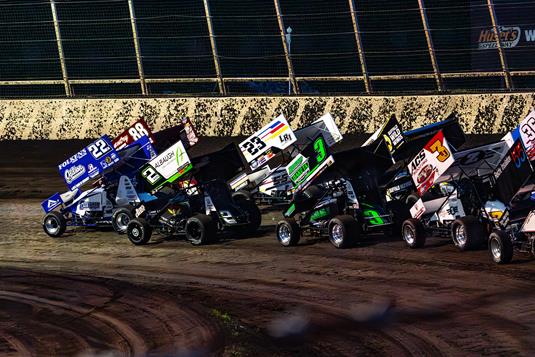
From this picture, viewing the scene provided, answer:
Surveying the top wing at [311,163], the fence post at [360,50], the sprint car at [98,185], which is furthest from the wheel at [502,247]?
the fence post at [360,50]

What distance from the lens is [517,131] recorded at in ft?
46.9

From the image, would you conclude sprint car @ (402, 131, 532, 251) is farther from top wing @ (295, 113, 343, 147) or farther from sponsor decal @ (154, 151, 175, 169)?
sponsor decal @ (154, 151, 175, 169)

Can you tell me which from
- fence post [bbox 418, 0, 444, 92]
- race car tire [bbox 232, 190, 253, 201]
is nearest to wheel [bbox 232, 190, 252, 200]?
race car tire [bbox 232, 190, 253, 201]

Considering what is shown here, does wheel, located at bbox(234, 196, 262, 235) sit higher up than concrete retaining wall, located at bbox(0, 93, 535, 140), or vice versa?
concrete retaining wall, located at bbox(0, 93, 535, 140)

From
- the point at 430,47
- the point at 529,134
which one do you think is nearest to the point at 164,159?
the point at 529,134

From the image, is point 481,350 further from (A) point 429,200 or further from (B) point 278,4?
(B) point 278,4

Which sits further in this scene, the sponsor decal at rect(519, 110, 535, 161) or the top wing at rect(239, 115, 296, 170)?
the top wing at rect(239, 115, 296, 170)

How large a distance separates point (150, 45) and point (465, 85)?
766cm

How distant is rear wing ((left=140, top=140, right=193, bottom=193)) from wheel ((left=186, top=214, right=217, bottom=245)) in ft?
2.51

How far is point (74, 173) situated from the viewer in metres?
17.0

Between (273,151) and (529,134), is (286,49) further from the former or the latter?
(529,134)

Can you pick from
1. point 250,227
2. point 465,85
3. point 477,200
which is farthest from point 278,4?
point 477,200

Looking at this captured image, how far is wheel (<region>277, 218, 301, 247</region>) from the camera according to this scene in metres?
14.9

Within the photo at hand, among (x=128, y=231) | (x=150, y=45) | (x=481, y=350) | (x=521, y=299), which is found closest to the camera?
(x=481, y=350)
